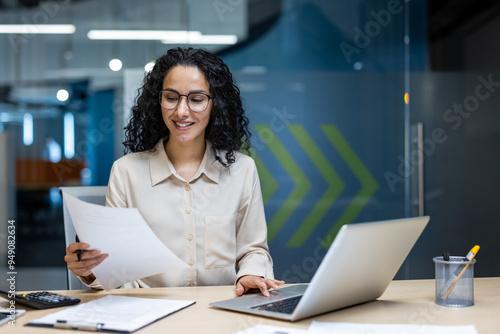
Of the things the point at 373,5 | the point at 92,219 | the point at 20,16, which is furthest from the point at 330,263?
the point at 20,16

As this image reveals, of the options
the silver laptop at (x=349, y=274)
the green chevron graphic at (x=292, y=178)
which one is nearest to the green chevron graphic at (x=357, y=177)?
the green chevron graphic at (x=292, y=178)

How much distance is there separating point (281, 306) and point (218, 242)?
621 millimetres

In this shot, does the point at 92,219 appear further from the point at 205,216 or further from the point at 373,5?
the point at 373,5

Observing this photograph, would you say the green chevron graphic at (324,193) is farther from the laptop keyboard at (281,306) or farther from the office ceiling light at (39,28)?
the laptop keyboard at (281,306)

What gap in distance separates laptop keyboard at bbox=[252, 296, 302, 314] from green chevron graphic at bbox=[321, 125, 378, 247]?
2.34 metres

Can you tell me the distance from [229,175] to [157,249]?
688 millimetres

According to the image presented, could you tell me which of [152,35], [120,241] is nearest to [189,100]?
[120,241]

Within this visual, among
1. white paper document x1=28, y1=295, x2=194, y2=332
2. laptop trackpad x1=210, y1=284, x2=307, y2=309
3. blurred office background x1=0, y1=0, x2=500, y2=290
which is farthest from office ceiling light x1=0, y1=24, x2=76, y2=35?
laptop trackpad x1=210, y1=284, x2=307, y2=309

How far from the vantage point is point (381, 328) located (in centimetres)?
118

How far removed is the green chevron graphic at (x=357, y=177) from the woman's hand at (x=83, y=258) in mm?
2435

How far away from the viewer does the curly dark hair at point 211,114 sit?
203 centimetres

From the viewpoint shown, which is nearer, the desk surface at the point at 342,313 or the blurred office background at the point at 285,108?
the desk surface at the point at 342,313

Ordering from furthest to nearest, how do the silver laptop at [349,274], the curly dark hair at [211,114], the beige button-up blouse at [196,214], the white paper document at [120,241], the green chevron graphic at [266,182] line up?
the green chevron graphic at [266,182]
the curly dark hair at [211,114]
the beige button-up blouse at [196,214]
the white paper document at [120,241]
the silver laptop at [349,274]

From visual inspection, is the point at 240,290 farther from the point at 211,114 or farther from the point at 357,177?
the point at 357,177
